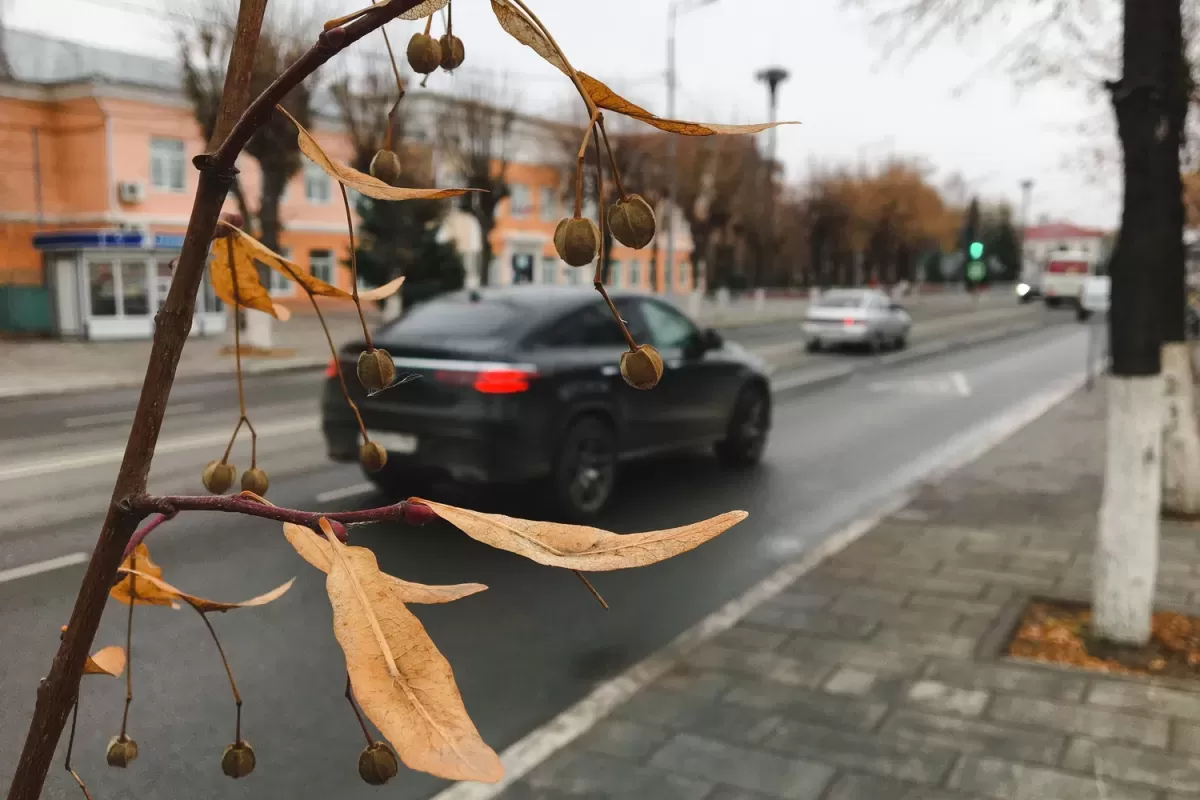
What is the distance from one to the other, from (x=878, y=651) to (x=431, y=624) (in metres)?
2.16

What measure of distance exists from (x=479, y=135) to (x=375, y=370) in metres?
30.6

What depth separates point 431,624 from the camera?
16.9ft

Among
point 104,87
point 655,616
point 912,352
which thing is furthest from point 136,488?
point 912,352

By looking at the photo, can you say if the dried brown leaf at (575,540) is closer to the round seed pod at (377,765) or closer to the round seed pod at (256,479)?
the round seed pod at (377,765)

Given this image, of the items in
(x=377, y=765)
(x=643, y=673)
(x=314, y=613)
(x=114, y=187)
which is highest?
(x=114, y=187)

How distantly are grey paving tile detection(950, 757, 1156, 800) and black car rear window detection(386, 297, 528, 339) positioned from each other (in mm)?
4382

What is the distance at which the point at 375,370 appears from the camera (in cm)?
83

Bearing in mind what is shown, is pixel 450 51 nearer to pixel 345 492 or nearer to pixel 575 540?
pixel 575 540

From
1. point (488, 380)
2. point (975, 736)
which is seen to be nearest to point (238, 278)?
point (975, 736)

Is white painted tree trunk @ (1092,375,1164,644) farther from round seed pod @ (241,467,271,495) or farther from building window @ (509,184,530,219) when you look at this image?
building window @ (509,184,530,219)

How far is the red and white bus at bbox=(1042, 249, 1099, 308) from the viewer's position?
53625 mm

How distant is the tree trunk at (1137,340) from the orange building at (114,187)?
103 inches

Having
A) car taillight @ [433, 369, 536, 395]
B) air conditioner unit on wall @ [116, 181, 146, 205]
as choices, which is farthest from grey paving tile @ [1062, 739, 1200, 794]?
air conditioner unit on wall @ [116, 181, 146, 205]

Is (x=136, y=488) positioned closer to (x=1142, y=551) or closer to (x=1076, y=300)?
(x=1142, y=551)
